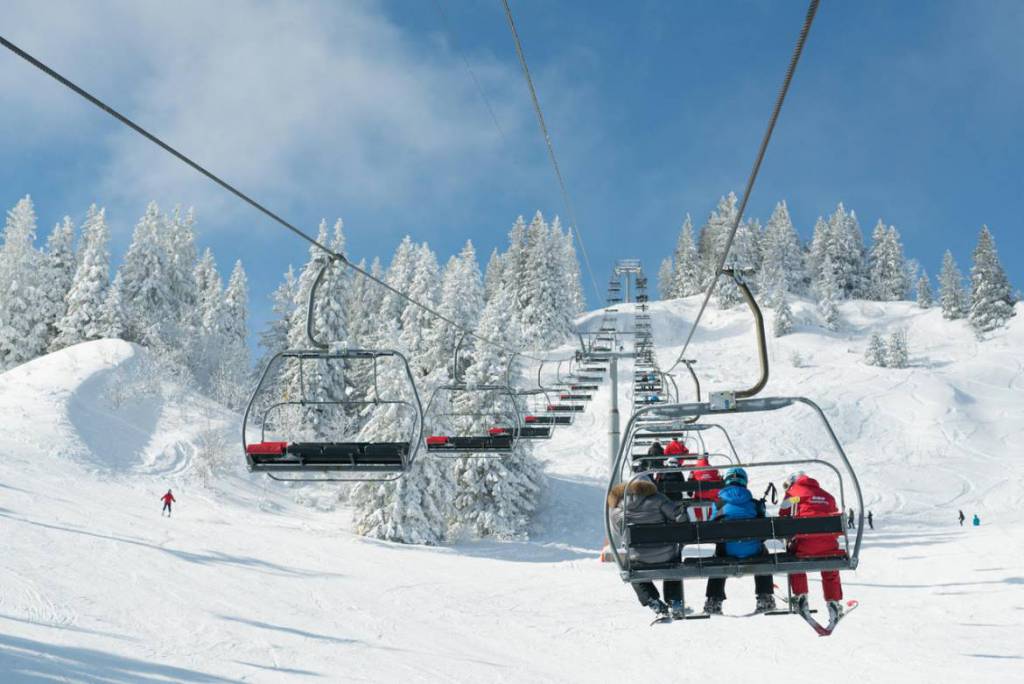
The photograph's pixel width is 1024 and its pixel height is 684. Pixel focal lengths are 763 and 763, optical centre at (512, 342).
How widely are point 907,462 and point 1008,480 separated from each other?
219 inches

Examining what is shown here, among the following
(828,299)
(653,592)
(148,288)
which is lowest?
(653,592)

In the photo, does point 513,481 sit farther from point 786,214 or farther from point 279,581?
point 786,214

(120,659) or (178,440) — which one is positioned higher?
(178,440)

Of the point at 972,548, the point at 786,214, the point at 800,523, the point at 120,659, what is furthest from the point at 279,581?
the point at 786,214

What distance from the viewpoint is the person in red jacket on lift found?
7.22 metres

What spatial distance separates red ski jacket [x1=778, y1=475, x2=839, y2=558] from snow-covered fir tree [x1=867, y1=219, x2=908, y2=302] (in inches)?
4440

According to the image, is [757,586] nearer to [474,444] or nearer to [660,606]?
[660,606]

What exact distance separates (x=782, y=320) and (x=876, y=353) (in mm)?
14312

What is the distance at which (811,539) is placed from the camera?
7.23 meters

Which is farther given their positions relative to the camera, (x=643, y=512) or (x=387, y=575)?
(x=387, y=575)

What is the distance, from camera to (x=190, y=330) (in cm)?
6688

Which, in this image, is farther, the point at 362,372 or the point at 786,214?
the point at 786,214

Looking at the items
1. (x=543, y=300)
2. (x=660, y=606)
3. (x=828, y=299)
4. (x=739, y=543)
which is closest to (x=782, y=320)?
(x=828, y=299)

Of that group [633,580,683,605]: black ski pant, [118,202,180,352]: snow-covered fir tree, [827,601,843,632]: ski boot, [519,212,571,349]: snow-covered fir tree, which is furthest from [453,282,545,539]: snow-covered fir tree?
[519,212,571,349]: snow-covered fir tree
